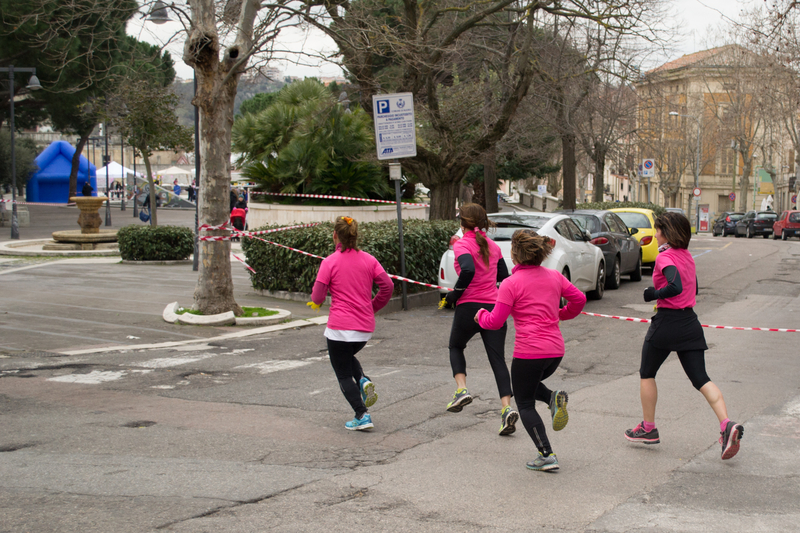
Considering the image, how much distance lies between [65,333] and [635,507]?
26.7 feet

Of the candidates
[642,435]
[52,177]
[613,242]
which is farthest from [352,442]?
[52,177]

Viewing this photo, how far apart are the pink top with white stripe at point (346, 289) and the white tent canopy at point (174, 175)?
7022 cm

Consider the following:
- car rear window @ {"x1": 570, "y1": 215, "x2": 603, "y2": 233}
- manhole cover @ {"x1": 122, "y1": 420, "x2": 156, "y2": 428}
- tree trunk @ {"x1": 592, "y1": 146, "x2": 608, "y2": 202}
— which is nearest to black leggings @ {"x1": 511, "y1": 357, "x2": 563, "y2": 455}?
manhole cover @ {"x1": 122, "y1": 420, "x2": 156, "y2": 428}

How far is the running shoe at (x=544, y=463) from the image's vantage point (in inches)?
202

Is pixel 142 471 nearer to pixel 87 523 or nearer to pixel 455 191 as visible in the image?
pixel 87 523

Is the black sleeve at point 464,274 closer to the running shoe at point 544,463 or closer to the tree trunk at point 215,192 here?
the running shoe at point 544,463

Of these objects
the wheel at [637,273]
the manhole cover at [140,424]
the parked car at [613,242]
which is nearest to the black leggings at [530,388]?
the manhole cover at [140,424]

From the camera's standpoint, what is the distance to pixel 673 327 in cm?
557

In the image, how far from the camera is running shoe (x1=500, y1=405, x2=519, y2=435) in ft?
19.1

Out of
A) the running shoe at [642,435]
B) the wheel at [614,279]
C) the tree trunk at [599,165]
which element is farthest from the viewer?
the tree trunk at [599,165]

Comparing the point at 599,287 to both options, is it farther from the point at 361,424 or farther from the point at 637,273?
the point at 361,424

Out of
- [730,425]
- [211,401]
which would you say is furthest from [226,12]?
[730,425]

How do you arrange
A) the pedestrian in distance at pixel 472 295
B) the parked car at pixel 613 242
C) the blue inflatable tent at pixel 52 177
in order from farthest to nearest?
the blue inflatable tent at pixel 52 177 → the parked car at pixel 613 242 → the pedestrian in distance at pixel 472 295

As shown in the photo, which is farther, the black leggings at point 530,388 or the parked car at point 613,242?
the parked car at point 613,242
